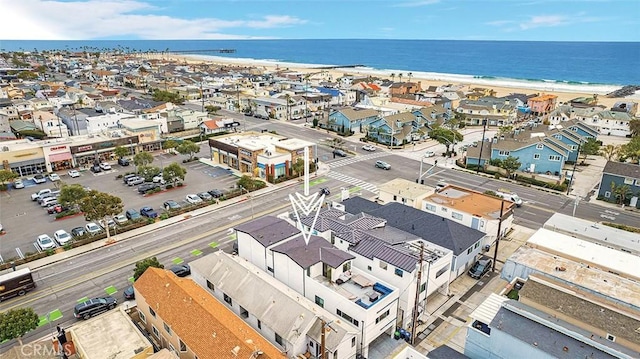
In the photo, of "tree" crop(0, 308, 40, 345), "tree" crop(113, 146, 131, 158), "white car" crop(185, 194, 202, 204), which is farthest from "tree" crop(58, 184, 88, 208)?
"tree" crop(0, 308, 40, 345)

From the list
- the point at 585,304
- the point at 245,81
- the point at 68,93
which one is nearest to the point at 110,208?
the point at 585,304

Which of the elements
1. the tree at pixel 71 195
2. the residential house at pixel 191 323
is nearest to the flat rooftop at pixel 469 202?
the residential house at pixel 191 323

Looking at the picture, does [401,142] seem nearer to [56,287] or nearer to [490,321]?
[490,321]

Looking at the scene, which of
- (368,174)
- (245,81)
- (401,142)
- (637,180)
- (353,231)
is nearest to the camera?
(353,231)

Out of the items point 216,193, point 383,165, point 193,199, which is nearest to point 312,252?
point 193,199

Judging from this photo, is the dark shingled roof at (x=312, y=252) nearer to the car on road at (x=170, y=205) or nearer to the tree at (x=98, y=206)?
Result: the tree at (x=98, y=206)

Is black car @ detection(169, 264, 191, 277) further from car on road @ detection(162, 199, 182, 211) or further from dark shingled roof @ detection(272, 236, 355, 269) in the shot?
car on road @ detection(162, 199, 182, 211)

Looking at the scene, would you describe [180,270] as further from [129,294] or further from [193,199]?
A: [193,199]
